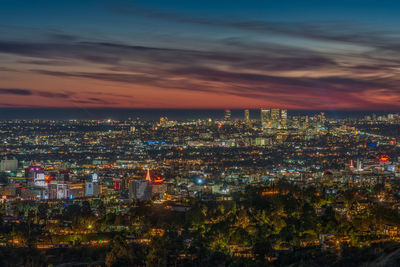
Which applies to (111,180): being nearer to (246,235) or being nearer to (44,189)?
(44,189)

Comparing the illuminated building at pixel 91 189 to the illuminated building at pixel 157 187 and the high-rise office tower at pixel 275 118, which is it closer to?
the illuminated building at pixel 157 187

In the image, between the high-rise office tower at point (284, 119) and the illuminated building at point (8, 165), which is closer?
the illuminated building at point (8, 165)

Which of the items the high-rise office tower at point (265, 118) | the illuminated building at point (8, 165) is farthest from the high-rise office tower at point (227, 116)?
the illuminated building at point (8, 165)

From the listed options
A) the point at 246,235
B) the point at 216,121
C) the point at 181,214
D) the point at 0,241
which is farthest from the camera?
the point at 216,121

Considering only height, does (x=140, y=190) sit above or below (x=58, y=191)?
above

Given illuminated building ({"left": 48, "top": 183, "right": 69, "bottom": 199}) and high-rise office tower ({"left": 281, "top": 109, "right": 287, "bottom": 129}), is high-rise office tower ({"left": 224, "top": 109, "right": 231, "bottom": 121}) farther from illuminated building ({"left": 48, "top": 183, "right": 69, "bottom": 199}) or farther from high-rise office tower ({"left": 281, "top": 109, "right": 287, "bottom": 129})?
illuminated building ({"left": 48, "top": 183, "right": 69, "bottom": 199})

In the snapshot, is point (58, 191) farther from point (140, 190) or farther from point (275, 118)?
point (275, 118)

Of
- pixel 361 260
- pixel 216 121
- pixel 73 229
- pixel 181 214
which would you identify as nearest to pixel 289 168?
pixel 181 214

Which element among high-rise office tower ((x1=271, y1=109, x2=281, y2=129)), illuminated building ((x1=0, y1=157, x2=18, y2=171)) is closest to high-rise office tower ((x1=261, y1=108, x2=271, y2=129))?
high-rise office tower ((x1=271, y1=109, x2=281, y2=129))

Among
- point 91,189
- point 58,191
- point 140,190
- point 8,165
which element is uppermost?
point 8,165

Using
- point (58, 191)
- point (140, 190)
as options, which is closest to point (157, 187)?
point (140, 190)

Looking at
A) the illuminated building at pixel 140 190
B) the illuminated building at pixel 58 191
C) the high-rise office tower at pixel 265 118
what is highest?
the high-rise office tower at pixel 265 118
